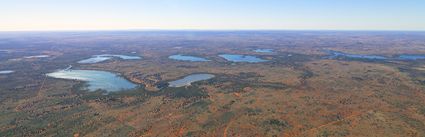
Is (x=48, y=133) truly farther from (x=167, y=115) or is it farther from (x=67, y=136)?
(x=167, y=115)

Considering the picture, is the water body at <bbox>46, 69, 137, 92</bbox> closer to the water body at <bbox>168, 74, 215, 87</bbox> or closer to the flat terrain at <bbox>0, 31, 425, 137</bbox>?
the flat terrain at <bbox>0, 31, 425, 137</bbox>

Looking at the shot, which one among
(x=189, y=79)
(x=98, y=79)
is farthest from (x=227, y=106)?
(x=98, y=79)

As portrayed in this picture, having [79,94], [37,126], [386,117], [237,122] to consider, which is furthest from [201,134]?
[79,94]

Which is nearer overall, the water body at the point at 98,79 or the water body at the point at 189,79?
the water body at the point at 98,79

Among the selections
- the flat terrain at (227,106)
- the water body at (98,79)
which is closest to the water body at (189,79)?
the flat terrain at (227,106)

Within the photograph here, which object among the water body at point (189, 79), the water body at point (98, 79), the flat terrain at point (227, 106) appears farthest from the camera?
the water body at point (189, 79)

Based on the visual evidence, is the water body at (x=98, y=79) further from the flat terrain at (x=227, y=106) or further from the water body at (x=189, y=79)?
the water body at (x=189, y=79)

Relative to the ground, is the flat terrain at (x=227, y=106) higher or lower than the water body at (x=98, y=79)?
higher
